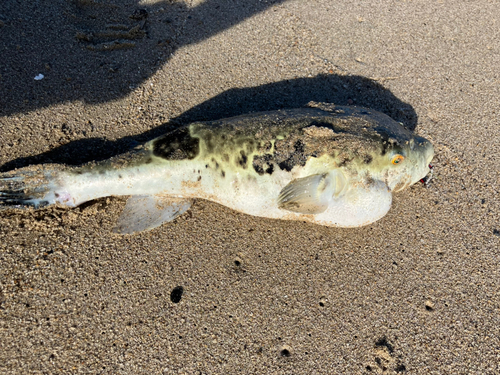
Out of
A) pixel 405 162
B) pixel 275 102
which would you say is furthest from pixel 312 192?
pixel 275 102

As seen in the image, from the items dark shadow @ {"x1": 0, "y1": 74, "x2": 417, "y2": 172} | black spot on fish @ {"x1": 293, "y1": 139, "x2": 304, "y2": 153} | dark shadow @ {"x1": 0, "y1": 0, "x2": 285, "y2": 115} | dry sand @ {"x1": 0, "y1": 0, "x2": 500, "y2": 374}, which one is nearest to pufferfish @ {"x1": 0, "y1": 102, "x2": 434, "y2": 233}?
black spot on fish @ {"x1": 293, "y1": 139, "x2": 304, "y2": 153}

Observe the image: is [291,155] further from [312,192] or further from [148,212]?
[148,212]

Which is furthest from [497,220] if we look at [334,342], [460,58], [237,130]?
[237,130]

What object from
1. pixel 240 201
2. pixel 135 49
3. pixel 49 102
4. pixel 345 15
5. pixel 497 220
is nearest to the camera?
pixel 240 201

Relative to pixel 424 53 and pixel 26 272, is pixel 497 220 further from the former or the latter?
pixel 26 272

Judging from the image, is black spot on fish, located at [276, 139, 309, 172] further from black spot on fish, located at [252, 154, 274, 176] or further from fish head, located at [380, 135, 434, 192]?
fish head, located at [380, 135, 434, 192]
